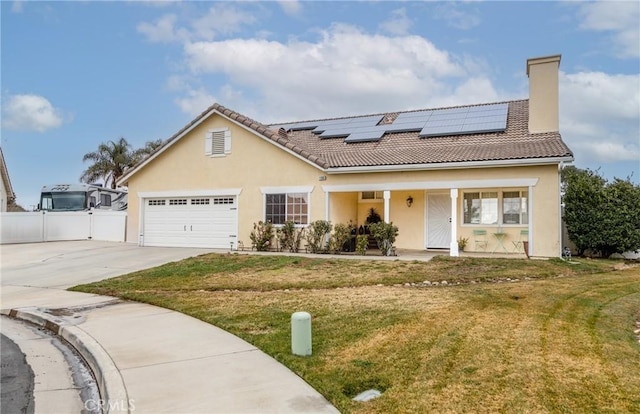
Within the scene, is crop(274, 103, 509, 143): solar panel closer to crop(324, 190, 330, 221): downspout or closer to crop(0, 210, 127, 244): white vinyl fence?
crop(324, 190, 330, 221): downspout

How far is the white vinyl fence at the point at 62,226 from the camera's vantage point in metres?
22.1

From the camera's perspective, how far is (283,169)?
17.7 metres

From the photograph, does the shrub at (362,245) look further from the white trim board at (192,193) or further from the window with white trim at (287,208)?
the white trim board at (192,193)

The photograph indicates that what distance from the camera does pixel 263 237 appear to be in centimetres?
1748

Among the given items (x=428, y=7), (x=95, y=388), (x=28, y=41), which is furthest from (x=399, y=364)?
(x=28, y=41)

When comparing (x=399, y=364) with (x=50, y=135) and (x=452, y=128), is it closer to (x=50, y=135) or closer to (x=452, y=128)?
(x=452, y=128)

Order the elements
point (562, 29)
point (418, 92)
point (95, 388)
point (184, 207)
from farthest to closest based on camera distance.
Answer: point (418, 92), point (184, 207), point (562, 29), point (95, 388)

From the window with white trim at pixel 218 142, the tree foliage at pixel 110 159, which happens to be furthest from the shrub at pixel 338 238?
the tree foliage at pixel 110 159

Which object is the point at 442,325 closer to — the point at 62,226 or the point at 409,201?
the point at 409,201

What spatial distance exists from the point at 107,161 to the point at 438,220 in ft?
99.4

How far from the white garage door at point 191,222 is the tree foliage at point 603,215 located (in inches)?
513

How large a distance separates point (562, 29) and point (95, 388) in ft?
58.3

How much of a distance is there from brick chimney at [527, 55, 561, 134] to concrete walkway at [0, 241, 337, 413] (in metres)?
14.8

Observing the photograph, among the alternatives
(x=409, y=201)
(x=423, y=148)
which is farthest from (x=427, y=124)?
(x=409, y=201)
